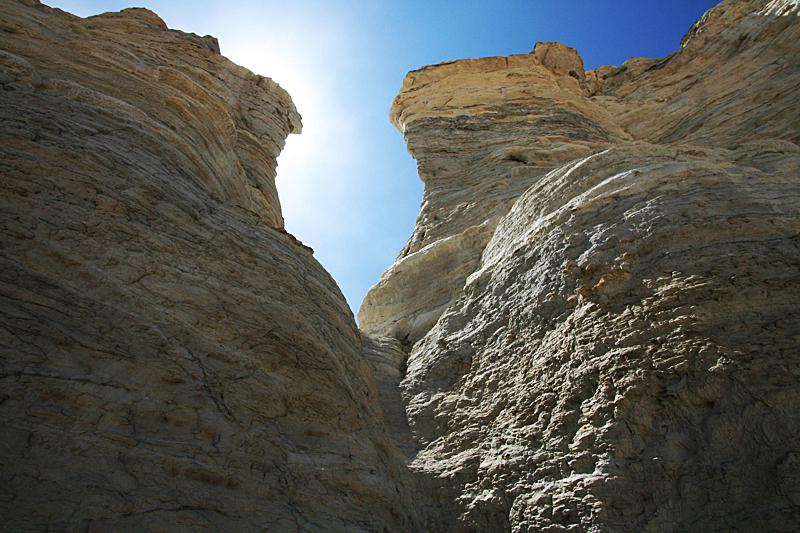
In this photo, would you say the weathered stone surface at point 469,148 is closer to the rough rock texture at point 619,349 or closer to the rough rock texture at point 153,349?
the rough rock texture at point 619,349

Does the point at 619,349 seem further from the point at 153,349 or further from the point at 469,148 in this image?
the point at 469,148

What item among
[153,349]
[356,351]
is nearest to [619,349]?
[356,351]

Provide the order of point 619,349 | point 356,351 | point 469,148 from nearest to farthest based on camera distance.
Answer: point 619,349, point 356,351, point 469,148

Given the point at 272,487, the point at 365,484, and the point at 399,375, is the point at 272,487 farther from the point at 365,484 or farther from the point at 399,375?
the point at 399,375

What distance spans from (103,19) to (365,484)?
19880mm

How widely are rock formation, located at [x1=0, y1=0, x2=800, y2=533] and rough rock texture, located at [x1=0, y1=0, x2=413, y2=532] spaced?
27 mm

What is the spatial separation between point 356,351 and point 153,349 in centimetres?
392

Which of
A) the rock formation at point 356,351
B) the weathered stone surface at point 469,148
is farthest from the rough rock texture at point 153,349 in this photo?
the weathered stone surface at point 469,148

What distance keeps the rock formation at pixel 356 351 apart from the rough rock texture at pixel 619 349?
3cm

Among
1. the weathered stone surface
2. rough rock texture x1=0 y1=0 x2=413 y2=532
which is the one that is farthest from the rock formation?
the weathered stone surface

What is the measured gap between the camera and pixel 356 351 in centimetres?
931

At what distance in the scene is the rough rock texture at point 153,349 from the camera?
15.6 feet

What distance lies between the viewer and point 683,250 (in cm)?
746

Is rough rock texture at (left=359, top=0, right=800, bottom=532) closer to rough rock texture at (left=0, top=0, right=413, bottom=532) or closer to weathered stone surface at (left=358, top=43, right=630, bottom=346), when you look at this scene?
weathered stone surface at (left=358, top=43, right=630, bottom=346)
